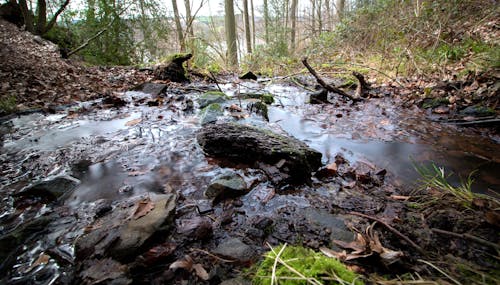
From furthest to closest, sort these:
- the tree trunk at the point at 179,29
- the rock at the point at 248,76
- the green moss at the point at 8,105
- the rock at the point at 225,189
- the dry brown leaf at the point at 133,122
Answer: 1. the rock at the point at 248,76
2. the tree trunk at the point at 179,29
3. the green moss at the point at 8,105
4. the dry brown leaf at the point at 133,122
5. the rock at the point at 225,189

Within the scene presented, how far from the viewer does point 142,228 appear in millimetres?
1335

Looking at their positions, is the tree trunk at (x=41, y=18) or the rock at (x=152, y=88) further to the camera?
the tree trunk at (x=41, y=18)

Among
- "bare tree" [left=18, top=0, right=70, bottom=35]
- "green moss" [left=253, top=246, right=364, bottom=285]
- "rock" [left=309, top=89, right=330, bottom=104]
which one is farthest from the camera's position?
"bare tree" [left=18, top=0, right=70, bottom=35]

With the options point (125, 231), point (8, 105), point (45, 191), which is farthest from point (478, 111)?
point (8, 105)

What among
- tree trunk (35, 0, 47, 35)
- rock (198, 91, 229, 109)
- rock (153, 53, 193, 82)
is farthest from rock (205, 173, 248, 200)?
tree trunk (35, 0, 47, 35)

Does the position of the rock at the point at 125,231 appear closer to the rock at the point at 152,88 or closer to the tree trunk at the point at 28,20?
the rock at the point at 152,88

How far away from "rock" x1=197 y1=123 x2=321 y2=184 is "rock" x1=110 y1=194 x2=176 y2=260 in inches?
34.8

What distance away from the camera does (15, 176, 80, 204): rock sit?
1800 millimetres

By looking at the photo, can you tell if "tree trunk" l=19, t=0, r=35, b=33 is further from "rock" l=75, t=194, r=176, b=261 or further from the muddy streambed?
"rock" l=75, t=194, r=176, b=261

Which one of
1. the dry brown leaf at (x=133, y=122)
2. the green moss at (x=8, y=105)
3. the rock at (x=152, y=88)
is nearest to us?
the dry brown leaf at (x=133, y=122)

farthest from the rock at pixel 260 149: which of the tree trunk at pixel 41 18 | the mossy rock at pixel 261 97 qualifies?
the tree trunk at pixel 41 18

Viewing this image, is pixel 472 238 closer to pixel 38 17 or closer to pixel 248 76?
pixel 248 76

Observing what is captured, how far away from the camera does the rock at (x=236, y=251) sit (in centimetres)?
126

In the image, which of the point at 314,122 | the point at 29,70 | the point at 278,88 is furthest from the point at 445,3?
the point at 29,70
